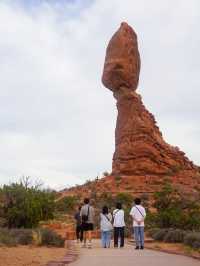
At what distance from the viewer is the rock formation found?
5184cm

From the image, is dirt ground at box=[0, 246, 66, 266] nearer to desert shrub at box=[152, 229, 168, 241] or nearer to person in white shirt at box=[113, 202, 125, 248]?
person in white shirt at box=[113, 202, 125, 248]

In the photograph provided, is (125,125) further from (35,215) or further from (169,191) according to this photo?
(35,215)

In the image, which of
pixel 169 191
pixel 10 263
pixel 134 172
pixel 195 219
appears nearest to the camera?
pixel 10 263

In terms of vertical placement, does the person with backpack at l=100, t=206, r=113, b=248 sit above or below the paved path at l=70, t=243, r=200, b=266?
above

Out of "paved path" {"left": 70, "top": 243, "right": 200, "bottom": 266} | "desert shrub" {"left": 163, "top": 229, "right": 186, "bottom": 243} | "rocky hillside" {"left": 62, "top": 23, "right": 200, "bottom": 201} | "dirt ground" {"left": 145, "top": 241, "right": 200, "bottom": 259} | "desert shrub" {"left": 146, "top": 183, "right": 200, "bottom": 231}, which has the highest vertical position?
"rocky hillside" {"left": 62, "top": 23, "right": 200, "bottom": 201}

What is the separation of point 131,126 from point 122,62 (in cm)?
576

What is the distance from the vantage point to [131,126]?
52406 millimetres

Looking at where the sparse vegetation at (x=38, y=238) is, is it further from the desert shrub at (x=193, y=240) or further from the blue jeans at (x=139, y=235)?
the desert shrub at (x=193, y=240)

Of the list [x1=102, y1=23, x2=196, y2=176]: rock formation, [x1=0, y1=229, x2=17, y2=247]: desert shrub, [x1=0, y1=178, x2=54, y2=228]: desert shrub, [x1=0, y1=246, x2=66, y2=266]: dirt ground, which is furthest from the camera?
[x1=102, y1=23, x2=196, y2=176]: rock formation

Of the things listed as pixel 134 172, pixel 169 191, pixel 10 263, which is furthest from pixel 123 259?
pixel 134 172

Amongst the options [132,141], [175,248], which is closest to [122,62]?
[132,141]

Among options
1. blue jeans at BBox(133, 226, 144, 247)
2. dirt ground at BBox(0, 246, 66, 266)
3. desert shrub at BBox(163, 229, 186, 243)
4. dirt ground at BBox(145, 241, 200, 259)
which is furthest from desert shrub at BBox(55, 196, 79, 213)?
dirt ground at BBox(0, 246, 66, 266)

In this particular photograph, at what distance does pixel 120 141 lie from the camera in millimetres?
53438

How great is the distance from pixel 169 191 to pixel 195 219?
3.62 metres
